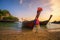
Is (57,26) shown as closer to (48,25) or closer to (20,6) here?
(48,25)

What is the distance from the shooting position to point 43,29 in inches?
59.7

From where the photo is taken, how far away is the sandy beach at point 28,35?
142 centimetres

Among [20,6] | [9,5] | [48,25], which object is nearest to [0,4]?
[9,5]

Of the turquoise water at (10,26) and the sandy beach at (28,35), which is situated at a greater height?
the turquoise water at (10,26)

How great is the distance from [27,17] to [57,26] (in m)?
0.35

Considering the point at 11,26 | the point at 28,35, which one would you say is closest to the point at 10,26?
the point at 11,26

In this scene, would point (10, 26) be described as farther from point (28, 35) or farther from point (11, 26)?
point (28, 35)

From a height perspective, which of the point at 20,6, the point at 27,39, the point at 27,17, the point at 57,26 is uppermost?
the point at 20,6

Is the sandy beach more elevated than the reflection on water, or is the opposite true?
the reflection on water

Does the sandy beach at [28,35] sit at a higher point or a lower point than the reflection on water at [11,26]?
lower

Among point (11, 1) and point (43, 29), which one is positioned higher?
point (11, 1)

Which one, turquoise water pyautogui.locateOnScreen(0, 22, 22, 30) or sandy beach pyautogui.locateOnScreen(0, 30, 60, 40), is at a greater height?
turquoise water pyautogui.locateOnScreen(0, 22, 22, 30)

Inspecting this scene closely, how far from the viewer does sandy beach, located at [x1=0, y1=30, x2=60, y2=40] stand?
142 cm

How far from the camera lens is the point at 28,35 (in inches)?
57.2
